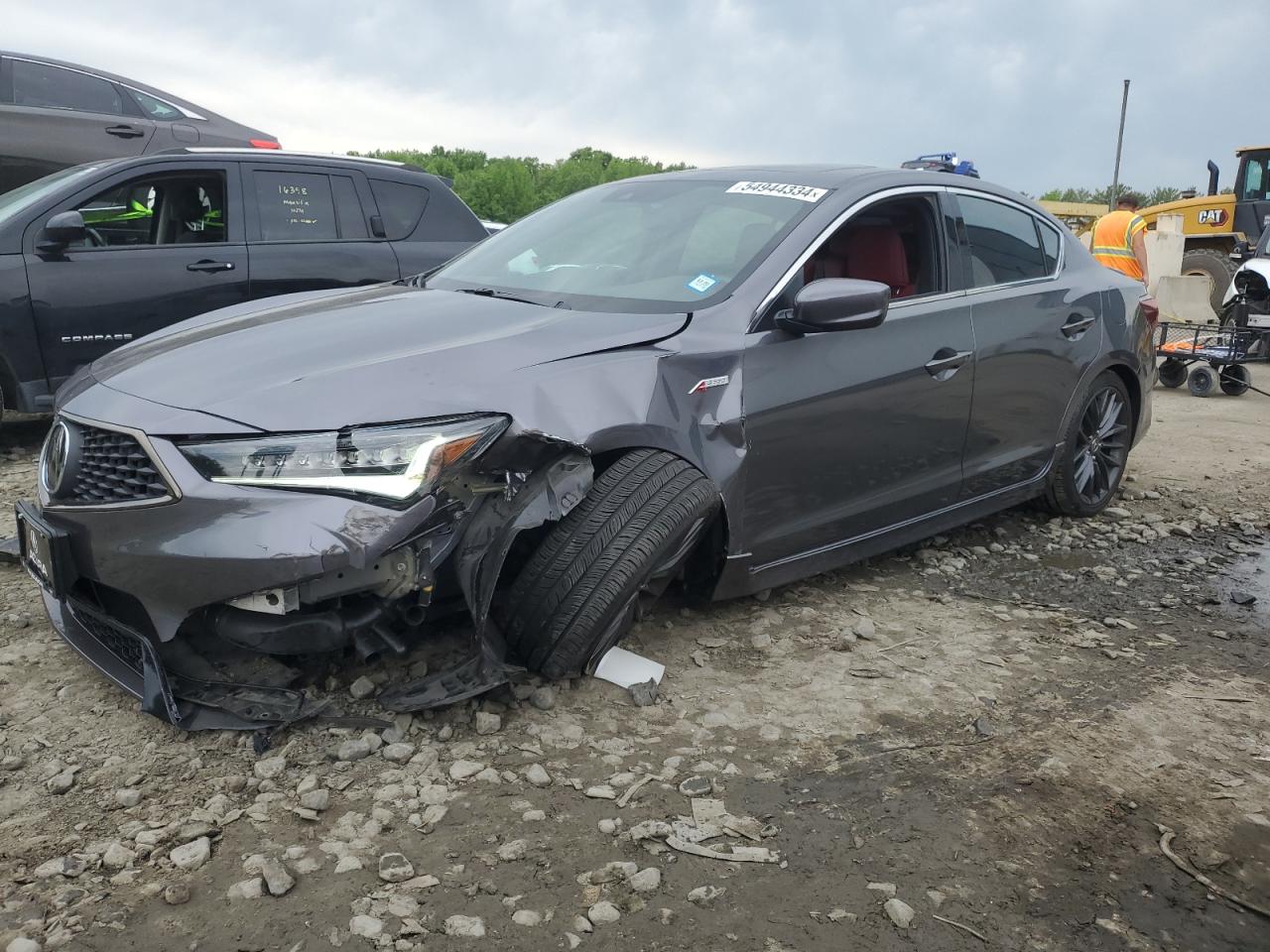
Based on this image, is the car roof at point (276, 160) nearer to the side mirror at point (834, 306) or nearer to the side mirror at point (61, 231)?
the side mirror at point (61, 231)

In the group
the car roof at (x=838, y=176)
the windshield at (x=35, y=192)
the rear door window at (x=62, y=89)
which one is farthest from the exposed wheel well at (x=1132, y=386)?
the rear door window at (x=62, y=89)

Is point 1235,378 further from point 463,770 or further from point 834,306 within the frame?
point 463,770

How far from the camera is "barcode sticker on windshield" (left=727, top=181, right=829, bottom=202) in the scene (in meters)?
3.85

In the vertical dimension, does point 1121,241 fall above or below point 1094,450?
above

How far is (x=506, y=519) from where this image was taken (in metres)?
2.83

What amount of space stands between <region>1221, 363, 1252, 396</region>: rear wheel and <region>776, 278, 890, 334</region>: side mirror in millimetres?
8035

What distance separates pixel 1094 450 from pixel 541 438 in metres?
3.29

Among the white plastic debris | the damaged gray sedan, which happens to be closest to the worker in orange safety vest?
the damaged gray sedan

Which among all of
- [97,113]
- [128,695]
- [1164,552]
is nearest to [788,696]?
[128,695]

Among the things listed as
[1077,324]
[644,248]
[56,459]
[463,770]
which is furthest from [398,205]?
[463,770]

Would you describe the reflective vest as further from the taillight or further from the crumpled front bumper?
the crumpled front bumper

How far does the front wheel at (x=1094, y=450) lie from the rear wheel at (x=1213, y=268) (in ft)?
36.2

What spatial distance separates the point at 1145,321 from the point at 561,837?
13.4 feet

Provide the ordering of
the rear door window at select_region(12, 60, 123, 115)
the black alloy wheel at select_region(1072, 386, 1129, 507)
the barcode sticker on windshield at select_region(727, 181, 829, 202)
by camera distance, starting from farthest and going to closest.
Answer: the rear door window at select_region(12, 60, 123, 115)
the black alloy wheel at select_region(1072, 386, 1129, 507)
the barcode sticker on windshield at select_region(727, 181, 829, 202)
